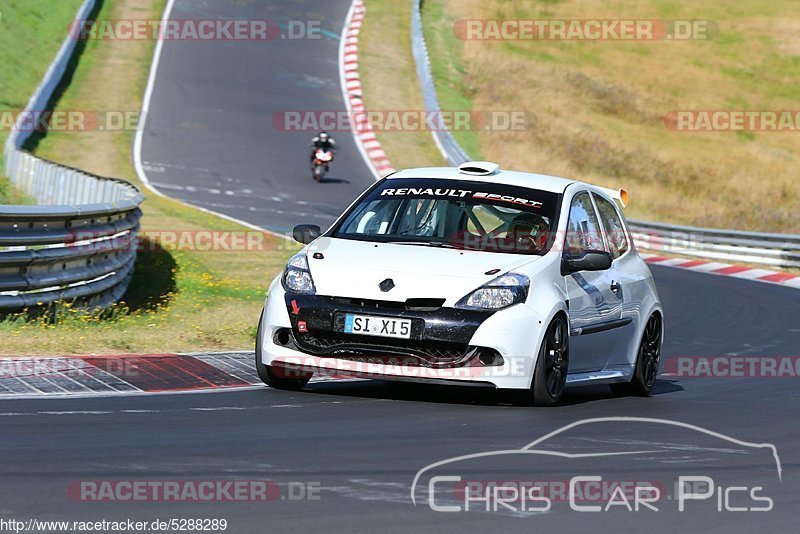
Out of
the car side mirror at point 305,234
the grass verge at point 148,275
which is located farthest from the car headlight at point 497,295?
the grass verge at point 148,275

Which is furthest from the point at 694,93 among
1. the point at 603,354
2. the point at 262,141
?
the point at 603,354

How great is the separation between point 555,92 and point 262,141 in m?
15.7

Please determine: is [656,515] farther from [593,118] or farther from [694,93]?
[694,93]

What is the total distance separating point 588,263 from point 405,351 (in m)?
1.45

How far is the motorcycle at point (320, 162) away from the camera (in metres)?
32.4

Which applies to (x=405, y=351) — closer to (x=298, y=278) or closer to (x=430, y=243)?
(x=298, y=278)

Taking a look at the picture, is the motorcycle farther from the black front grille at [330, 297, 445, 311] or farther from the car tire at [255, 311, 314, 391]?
the black front grille at [330, 297, 445, 311]

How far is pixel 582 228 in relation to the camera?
10.2m

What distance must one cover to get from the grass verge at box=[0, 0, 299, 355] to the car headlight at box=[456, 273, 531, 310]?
301cm

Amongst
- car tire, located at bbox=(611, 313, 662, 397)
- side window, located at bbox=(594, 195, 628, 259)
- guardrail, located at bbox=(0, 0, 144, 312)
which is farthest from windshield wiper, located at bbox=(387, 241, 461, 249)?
guardrail, located at bbox=(0, 0, 144, 312)

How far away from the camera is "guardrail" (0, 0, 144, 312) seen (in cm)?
1256

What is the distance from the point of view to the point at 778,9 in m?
64.0

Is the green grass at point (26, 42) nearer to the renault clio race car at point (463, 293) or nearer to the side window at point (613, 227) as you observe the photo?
the side window at point (613, 227)

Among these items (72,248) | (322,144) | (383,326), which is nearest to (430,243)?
Answer: (383,326)
